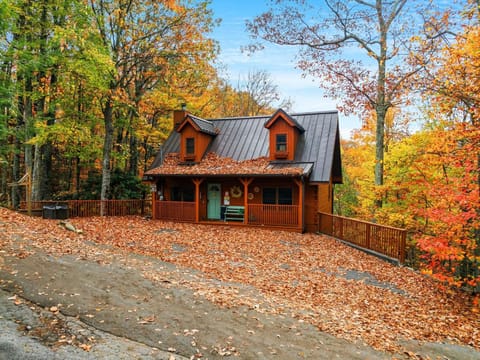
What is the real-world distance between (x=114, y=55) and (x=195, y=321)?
1682 cm

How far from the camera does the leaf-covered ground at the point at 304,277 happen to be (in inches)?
261

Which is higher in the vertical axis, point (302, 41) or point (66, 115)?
point (302, 41)

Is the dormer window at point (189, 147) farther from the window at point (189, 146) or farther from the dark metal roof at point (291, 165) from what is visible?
the dark metal roof at point (291, 165)

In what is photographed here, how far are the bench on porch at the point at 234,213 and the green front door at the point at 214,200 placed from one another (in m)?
0.95

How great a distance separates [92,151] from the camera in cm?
2033

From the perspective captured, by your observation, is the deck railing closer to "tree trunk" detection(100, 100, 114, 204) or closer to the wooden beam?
the wooden beam

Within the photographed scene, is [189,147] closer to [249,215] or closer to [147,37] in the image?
[249,215]

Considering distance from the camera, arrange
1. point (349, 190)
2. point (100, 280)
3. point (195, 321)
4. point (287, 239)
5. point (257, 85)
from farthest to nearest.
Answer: point (257, 85), point (349, 190), point (287, 239), point (100, 280), point (195, 321)

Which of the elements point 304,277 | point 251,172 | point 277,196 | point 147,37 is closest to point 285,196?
point 277,196

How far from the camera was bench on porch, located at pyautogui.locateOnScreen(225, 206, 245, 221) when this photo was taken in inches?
696

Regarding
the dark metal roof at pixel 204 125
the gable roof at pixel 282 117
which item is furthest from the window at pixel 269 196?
the dark metal roof at pixel 204 125

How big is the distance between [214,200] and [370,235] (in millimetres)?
9090

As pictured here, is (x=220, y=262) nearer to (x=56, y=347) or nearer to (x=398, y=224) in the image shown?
(x=56, y=347)

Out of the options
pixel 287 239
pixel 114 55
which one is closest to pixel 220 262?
pixel 287 239
